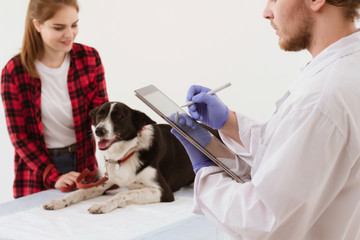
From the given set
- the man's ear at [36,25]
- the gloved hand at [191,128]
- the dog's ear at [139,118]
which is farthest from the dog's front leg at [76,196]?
the gloved hand at [191,128]

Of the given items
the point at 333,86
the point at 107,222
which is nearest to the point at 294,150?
the point at 333,86

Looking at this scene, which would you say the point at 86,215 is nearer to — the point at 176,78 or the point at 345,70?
the point at 345,70

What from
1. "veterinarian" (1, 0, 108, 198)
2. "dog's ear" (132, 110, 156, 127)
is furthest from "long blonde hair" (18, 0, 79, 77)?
"dog's ear" (132, 110, 156, 127)

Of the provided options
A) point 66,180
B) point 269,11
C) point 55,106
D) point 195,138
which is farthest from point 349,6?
point 55,106

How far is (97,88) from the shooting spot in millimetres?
2613

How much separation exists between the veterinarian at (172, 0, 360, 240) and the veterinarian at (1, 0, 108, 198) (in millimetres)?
1573

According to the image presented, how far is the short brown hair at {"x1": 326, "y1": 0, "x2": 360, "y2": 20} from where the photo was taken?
95cm

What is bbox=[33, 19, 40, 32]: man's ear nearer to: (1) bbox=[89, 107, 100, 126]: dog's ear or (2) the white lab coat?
(1) bbox=[89, 107, 100, 126]: dog's ear

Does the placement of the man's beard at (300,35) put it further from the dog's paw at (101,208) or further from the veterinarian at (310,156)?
the dog's paw at (101,208)

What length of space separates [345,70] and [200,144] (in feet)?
1.35

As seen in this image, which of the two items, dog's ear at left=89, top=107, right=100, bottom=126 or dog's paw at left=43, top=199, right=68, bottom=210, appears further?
dog's ear at left=89, top=107, right=100, bottom=126

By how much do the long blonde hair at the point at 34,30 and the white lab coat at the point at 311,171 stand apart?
178cm

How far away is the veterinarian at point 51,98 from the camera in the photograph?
2348mm

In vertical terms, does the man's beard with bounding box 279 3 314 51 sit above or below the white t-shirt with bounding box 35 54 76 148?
above
